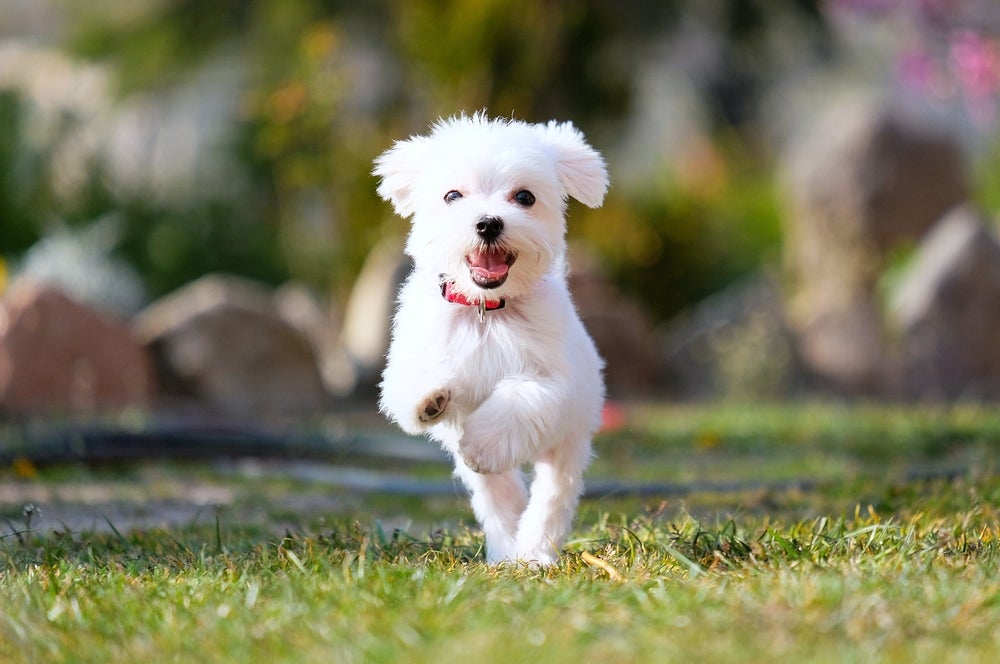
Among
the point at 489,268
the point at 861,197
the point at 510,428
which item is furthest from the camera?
the point at 861,197

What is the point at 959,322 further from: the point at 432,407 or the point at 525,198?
the point at 432,407

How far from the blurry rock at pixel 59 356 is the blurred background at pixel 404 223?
0.04 meters

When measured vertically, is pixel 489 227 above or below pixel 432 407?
above

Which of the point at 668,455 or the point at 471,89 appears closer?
the point at 668,455

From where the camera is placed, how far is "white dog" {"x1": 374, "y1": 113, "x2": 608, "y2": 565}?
142 inches

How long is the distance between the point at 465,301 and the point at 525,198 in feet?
1.09

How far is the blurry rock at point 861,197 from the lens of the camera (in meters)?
13.4

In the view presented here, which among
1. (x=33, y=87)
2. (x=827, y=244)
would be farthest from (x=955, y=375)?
(x=33, y=87)

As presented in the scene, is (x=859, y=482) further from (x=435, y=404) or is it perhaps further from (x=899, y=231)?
(x=899, y=231)

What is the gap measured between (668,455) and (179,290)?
6.86 meters

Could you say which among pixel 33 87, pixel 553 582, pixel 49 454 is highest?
pixel 33 87

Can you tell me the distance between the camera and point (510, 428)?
11.6ft

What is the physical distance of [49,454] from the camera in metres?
7.29

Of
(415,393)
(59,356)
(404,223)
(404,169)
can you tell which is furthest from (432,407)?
(404,223)
